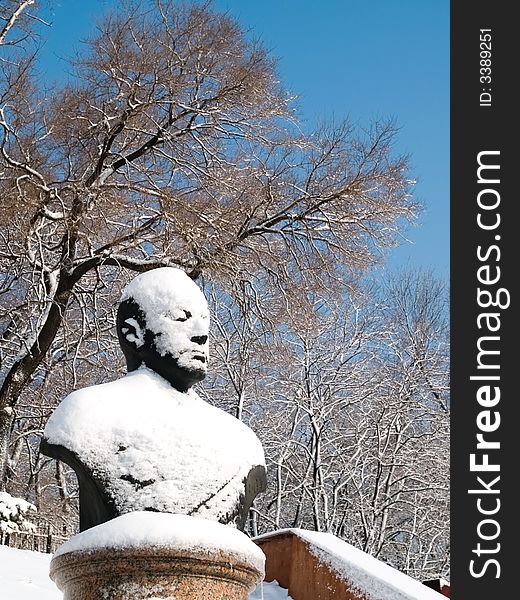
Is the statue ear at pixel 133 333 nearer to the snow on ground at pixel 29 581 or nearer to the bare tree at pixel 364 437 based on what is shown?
the snow on ground at pixel 29 581

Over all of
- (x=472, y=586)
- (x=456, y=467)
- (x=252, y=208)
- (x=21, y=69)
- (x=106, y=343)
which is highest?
(x=21, y=69)

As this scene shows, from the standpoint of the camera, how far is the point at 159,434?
405 cm

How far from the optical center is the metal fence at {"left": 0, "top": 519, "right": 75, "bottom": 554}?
15075mm

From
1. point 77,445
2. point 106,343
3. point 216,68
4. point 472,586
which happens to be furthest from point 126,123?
point 77,445

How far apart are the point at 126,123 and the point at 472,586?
26.5 feet

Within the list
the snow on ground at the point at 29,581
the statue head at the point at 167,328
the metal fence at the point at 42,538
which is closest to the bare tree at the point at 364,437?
the metal fence at the point at 42,538

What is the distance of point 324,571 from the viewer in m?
9.16

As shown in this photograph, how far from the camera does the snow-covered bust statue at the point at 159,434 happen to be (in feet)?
13.0

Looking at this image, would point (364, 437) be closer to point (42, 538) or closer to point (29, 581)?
point (42, 538)

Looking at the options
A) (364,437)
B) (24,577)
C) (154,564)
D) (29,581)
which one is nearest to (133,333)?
(154,564)

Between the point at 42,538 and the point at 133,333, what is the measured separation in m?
14.3

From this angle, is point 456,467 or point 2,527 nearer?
point 456,467

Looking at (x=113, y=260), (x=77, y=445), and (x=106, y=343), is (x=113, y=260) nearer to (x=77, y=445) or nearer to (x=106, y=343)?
(x=106, y=343)

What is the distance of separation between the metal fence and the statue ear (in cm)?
950
